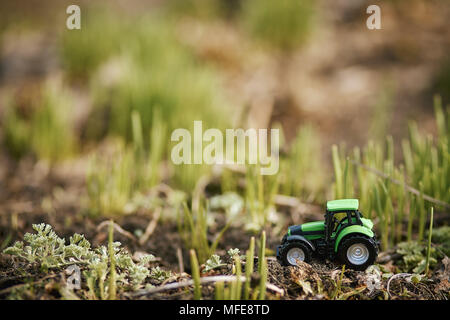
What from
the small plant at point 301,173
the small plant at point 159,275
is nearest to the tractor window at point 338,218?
the small plant at point 159,275

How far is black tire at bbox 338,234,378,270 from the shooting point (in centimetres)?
96

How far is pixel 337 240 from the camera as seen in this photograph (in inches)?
39.4

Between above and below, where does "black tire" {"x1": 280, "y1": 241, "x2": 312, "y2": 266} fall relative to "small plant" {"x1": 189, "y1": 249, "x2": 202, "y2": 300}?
above

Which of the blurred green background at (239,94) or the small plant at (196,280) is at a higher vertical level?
the blurred green background at (239,94)

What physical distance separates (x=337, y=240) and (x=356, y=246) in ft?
0.16

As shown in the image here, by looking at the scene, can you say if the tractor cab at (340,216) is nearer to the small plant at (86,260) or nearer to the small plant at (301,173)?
the small plant at (86,260)

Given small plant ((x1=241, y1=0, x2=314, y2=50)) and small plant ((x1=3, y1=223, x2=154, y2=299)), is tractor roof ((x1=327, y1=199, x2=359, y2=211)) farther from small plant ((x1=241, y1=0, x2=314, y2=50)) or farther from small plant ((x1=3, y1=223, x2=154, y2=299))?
small plant ((x1=241, y1=0, x2=314, y2=50))

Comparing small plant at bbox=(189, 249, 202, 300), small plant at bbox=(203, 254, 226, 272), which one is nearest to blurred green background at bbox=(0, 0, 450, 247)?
small plant at bbox=(203, 254, 226, 272)

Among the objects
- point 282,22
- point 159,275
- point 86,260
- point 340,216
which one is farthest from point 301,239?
point 282,22

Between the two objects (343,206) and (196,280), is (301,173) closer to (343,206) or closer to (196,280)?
(343,206)

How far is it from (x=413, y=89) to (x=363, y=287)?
2.84 metres

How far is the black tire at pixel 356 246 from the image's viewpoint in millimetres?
957

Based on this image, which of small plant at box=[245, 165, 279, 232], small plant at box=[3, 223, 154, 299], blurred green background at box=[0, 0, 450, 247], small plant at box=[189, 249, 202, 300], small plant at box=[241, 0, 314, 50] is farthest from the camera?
small plant at box=[241, 0, 314, 50]

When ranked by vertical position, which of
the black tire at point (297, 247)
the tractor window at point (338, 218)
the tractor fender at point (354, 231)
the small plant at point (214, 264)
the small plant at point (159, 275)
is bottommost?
the small plant at point (159, 275)
